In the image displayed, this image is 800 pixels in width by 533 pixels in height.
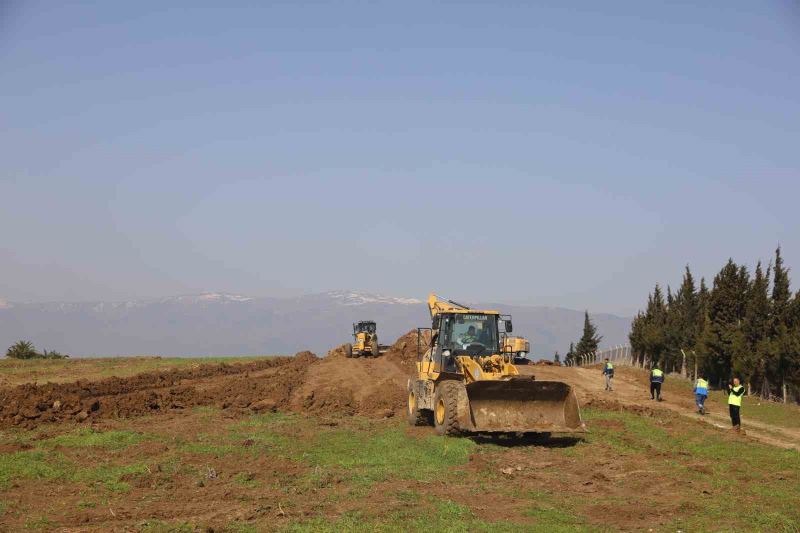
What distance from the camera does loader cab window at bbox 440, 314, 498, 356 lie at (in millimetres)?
19812

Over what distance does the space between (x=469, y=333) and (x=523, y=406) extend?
2549mm

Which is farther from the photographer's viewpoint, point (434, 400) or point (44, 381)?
point (44, 381)

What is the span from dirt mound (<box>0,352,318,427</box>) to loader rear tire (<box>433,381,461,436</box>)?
8.70 m

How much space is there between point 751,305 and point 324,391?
22.0 metres

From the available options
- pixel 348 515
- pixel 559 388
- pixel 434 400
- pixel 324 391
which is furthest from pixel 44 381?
pixel 348 515

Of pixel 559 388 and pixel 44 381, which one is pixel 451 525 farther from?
pixel 44 381

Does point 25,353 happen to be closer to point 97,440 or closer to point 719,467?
point 97,440

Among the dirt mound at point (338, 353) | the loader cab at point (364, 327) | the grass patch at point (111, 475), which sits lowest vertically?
the grass patch at point (111, 475)

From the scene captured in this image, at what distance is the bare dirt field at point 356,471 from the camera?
10.9m

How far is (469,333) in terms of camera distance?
782 inches

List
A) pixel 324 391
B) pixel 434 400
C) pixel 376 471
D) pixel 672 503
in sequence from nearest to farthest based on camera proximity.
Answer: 1. pixel 672 503
2. pixel 376 471
3. pixel 434 400
4. pixel 324 391

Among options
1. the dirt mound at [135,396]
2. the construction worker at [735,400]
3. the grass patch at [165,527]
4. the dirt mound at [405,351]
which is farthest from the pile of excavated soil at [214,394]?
the grass patch at [165,527]

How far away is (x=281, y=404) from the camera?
2661 centimetres

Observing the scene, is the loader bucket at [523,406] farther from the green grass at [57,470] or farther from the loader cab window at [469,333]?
the green grass at [57,470]
